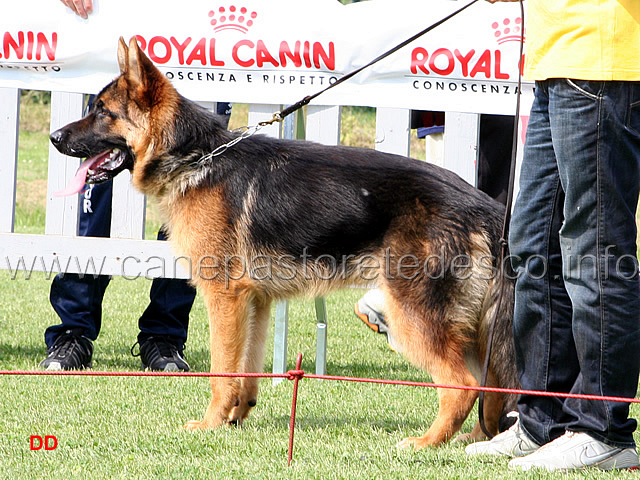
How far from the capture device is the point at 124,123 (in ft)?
12.9

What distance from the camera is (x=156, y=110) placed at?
392 cm

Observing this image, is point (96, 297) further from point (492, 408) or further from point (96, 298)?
point (492, 408)

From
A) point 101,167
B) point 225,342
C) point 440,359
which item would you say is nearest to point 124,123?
point 101,167

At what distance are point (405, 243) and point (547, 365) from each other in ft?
2.68

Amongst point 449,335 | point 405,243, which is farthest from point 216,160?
point 449,335

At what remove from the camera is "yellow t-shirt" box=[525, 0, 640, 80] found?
8.80 feet

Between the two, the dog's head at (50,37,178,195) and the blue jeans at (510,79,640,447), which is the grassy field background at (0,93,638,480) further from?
the dog's head at (50,37,178,195)

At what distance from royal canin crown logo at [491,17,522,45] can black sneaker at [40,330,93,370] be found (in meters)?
3.07

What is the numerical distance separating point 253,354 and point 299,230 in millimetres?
719

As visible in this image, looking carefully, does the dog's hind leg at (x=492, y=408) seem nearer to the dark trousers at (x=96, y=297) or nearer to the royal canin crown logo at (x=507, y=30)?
the royal canin crown logo at (x=507, y=30)

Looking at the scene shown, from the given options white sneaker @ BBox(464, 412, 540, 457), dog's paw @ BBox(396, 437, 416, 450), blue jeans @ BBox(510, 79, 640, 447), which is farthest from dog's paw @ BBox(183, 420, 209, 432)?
blue jeans @ BBox(510, 79, 640, 447)

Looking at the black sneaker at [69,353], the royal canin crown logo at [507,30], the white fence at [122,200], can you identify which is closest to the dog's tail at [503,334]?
the white fence at [122,200]

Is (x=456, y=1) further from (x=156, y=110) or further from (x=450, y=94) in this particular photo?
(x=156, y=110)

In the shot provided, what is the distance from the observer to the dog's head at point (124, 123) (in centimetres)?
391
